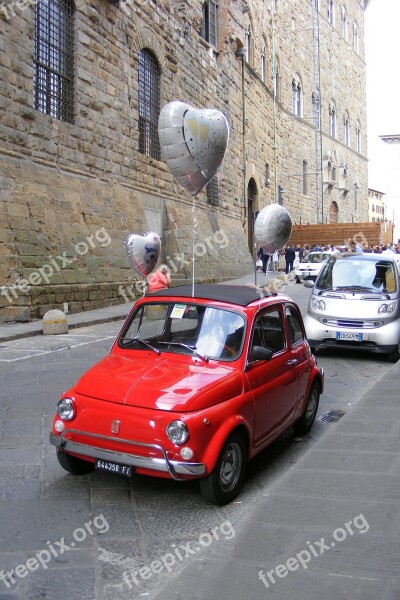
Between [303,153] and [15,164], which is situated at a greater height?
[303,153]

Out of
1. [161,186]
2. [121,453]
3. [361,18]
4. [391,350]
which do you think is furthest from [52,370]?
[361,18]

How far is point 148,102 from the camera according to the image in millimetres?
18094

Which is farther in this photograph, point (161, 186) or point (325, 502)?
point (161, 186)

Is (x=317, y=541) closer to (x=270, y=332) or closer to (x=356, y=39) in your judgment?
(x=270, y=332)

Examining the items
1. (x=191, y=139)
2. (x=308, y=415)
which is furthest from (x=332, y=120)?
(x=308, y=415)

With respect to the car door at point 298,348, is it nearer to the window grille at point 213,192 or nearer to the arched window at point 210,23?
the window grille at point 213,192

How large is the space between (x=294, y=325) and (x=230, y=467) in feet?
5.95

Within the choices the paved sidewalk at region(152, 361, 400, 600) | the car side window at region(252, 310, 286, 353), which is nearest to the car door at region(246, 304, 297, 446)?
the car side window at region(252, 310, 286, 353)

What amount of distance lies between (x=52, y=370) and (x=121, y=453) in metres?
4.30

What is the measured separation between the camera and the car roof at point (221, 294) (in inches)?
179

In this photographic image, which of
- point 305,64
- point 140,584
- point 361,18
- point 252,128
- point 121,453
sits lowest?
point 140,584

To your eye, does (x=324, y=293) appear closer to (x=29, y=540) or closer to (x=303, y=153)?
(x=29, y=540)

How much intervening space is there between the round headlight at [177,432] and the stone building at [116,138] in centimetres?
882

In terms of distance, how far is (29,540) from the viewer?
325 cm
